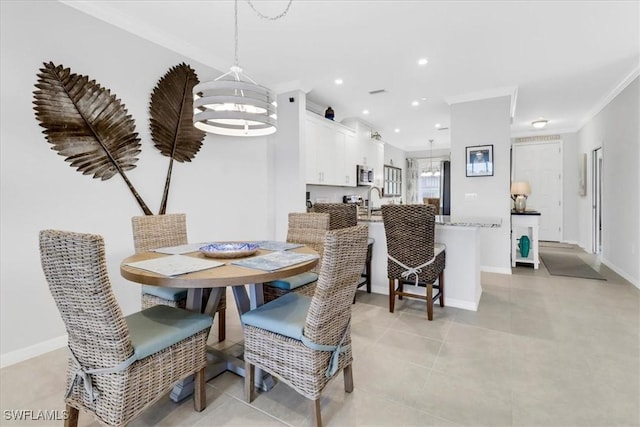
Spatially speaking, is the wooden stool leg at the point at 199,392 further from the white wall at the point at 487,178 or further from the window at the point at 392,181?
the window at the point at 392,181

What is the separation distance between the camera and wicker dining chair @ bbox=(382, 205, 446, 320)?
2857 millimetres

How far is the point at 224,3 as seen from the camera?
103 inches

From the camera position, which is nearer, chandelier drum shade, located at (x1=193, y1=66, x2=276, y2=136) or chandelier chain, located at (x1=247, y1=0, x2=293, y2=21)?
chandelier drum shade, located at (x1=193, y1=66, x2=276, y2=136)

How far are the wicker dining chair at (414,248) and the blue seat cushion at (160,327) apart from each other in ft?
6.11

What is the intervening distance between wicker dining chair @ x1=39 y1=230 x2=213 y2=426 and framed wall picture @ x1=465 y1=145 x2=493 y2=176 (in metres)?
4.55

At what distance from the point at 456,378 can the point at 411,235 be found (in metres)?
1.24

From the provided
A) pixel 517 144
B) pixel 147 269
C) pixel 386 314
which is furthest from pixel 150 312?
pixel 517 144

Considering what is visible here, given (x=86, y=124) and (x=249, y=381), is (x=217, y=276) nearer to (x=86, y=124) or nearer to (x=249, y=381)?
(x=249, y=381)

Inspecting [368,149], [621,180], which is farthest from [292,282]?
[621,180]

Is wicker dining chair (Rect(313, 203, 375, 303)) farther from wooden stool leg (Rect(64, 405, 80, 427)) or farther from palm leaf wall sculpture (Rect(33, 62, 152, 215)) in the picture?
wooden stool leg (Rect(64, 405, 80, 427))

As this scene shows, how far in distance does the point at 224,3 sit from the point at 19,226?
2.29 meters

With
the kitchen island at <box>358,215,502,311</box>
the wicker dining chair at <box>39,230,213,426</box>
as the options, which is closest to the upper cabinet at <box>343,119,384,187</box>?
the kitchen island at <box>358,215,502,311</box>

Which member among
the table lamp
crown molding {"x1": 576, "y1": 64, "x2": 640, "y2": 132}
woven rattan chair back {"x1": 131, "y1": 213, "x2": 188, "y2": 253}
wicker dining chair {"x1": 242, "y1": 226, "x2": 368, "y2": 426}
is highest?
crown molding {"x1": 576, "y1": 64, "x2": 640, "y2": 132}

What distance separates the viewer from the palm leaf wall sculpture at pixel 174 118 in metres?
3.11
